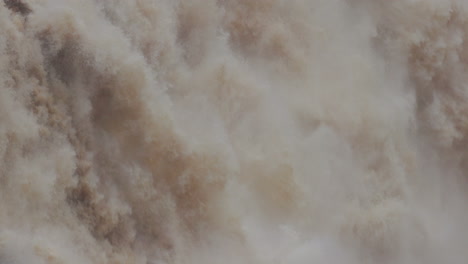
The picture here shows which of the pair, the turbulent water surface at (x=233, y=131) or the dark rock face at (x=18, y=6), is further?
the dark rock face at (x=18, y=6)

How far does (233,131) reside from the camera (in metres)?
6.04

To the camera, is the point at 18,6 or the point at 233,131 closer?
the point at 18,6

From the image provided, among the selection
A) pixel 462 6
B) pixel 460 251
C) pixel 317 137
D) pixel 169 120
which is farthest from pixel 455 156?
pixel 169 120

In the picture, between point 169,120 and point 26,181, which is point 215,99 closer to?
point 169,120

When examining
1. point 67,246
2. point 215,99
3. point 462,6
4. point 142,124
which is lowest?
point 67,246

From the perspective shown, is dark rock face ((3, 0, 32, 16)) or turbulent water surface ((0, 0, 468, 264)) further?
dark rock face ((3, 0, 32, 16))

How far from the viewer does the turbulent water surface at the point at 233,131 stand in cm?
468

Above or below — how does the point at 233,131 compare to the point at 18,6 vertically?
above

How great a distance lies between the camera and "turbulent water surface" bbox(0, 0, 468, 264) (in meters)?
4.68

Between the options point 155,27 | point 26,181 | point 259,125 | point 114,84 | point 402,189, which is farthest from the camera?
point 402,189

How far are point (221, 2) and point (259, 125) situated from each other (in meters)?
1.10

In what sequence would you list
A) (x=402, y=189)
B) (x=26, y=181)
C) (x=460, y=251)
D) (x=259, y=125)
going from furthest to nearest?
(x=460, y=251), (x=402, y=189), (x=259, y=125), (x=26, y=181)

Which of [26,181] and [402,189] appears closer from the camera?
[26,181]

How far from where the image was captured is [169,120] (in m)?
5.36
